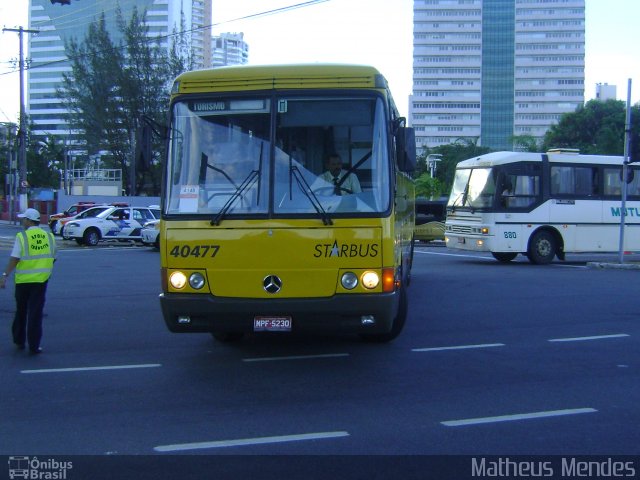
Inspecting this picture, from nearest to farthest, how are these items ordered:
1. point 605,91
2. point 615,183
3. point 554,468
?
point 554,468 < point 615,183 < point 605,91

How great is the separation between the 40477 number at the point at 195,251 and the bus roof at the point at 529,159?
625 inches

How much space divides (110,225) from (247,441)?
92.8ft

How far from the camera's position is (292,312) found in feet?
26.9

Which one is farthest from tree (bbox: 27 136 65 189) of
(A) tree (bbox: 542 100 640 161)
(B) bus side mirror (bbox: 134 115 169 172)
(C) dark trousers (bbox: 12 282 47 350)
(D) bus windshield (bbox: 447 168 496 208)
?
(B) bus side mirror (bbox: 134 115 169 172)

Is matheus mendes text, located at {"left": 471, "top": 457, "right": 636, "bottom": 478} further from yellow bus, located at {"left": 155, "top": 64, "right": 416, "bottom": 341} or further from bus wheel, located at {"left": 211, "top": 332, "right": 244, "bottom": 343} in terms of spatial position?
bus wheel, located at {"left": 211, "top": 332, "right": 244, "bottom": 343}

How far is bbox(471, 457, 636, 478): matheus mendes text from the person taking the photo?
5.52 m

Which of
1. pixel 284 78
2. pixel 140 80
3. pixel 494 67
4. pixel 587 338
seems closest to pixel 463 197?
pixel 587 338

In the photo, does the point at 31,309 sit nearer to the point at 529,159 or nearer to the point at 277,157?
the point at 277,157

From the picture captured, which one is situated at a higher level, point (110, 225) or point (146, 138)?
point (146, 138)

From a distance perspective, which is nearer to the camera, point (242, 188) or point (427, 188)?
point (242, 188)

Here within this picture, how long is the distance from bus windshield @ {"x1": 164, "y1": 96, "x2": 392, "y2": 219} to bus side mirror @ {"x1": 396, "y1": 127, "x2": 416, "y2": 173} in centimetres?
30

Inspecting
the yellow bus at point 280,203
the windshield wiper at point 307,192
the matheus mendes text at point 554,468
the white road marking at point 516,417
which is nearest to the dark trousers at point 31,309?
the yellow bus at point 280,203

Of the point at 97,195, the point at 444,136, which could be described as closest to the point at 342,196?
the point at 97,195

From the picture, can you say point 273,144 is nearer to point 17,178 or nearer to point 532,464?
point 532,464
